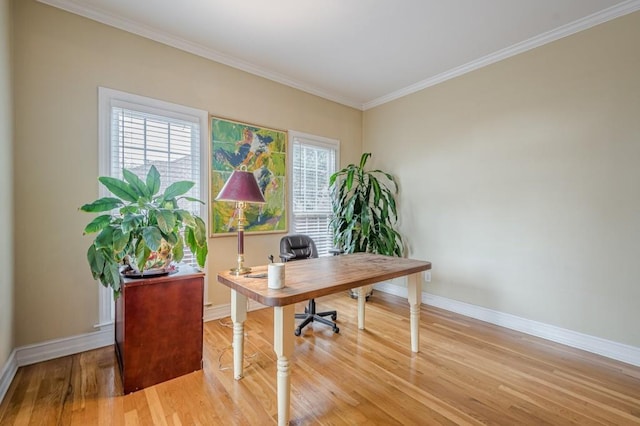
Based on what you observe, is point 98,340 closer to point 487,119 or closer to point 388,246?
point 388,246

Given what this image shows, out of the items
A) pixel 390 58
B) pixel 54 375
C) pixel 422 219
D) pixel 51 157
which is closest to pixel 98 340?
pixel 54 375

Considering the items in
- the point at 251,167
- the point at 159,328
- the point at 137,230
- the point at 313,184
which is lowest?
the point at 159,328

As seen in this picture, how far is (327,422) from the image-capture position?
160 cm

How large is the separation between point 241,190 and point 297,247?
4.98 ft

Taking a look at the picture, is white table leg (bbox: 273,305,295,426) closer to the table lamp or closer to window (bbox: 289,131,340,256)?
the table lamp

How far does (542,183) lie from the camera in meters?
2.76

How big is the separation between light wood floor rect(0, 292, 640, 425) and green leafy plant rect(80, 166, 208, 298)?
2.33 feet

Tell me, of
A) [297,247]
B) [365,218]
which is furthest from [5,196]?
[365,218]

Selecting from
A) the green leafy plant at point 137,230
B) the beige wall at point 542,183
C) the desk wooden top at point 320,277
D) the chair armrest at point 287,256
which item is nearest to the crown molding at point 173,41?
the green leafy plant at point 137,230

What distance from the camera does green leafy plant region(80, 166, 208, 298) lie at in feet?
6.07

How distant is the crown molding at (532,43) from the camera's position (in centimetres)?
231

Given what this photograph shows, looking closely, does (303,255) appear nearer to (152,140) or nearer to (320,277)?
(320,277)

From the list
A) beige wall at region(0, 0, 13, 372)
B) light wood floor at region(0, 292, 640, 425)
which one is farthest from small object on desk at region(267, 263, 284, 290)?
beige wall at region(0, 0, 13, 372)

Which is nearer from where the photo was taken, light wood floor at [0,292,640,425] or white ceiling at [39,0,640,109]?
light wood floor at [0,292,640,425]
